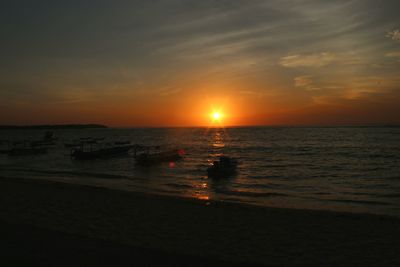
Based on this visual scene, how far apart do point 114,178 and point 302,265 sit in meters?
26.0

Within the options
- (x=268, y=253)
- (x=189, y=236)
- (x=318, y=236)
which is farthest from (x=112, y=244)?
(x=318, y=236)

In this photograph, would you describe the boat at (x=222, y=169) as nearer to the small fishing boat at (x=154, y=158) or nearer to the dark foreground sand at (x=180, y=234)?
the small fishing boat at (x=154, y=158)

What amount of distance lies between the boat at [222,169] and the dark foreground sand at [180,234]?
46.8ft

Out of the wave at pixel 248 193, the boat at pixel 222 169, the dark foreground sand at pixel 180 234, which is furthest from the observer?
the boat at pixel 222 169

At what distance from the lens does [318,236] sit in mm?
11633

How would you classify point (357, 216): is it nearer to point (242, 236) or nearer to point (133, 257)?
point (242, 236)

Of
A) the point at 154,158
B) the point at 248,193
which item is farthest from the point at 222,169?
the point at 154,158

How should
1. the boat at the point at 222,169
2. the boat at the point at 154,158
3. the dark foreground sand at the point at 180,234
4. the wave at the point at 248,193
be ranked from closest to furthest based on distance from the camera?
the dark foreground sand at the point at 180,234 < the wave at the point at 248,193 < the boat at the point at 222,169 < the boat at the point at 154,158

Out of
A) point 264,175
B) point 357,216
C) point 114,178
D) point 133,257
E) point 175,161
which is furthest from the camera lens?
point 175,161

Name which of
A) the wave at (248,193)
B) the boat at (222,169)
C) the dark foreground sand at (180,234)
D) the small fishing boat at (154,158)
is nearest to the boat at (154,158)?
the small fishing boat at (154,158)

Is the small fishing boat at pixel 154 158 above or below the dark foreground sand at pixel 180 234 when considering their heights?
below

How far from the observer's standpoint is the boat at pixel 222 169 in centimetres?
3241

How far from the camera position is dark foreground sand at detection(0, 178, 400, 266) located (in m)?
8.17

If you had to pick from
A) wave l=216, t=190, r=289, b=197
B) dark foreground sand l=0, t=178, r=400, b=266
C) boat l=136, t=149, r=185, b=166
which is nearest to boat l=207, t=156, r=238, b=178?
wave l=216, t=190, r=289, b=197
